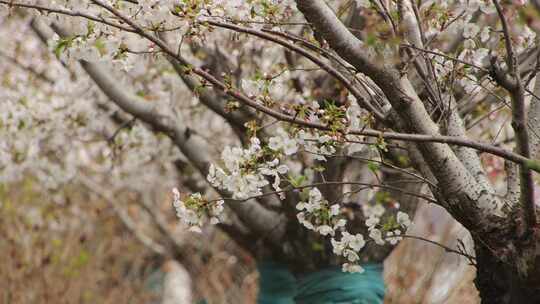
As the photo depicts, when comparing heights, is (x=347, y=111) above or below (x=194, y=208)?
above

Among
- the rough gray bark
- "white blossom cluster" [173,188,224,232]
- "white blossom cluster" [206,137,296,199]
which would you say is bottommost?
"white blossom cluster" [173,188,224,232]

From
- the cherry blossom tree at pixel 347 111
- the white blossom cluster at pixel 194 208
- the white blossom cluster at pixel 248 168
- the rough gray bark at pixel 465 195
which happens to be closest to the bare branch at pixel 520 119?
the cherry blossom tree at pixel 347 111

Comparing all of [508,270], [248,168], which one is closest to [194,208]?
[248,168]

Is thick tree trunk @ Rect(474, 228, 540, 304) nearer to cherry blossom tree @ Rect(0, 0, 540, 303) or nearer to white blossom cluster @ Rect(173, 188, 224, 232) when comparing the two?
cherry blossom tree @ Rect(0, 0, 540, 303)

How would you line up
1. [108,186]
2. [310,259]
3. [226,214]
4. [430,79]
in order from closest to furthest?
[430,79] → [310,259] → [226,214] → [108,186]

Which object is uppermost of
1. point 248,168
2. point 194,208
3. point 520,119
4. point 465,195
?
point 520,119

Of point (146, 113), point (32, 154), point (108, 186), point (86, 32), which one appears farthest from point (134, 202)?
point (86, 32)

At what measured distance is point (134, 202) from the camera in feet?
37.1

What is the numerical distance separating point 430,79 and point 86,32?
1.51 m

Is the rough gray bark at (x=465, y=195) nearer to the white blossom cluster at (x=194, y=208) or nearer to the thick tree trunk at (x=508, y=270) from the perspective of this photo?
the thick tree trunk at (x=508, y=270)

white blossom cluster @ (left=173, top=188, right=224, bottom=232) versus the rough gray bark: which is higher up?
the rough gray bark

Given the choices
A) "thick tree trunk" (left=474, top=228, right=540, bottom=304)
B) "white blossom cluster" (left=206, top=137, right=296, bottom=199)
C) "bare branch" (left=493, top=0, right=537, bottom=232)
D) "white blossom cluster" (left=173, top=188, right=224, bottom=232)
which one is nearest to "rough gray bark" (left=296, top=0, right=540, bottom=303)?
"thick tree trunk" (left=474, top=228, right=540, bottom=304)

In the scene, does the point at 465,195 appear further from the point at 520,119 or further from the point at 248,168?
the point at 248,168

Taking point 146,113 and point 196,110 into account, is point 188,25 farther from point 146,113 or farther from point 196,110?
point 196,110
